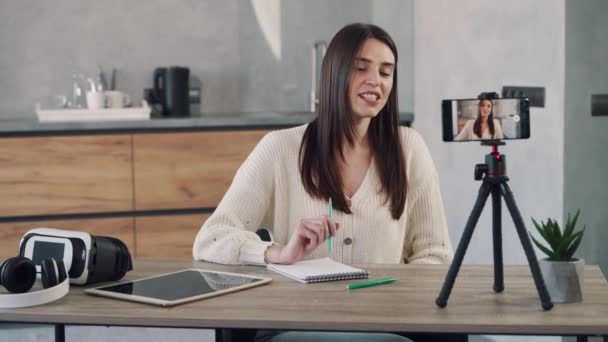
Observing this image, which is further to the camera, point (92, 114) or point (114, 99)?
point (114, 99)

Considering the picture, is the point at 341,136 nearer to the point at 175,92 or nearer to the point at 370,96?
the point at 370,96

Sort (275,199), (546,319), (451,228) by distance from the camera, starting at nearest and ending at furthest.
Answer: (546,319)
(275,199)
(451,228)

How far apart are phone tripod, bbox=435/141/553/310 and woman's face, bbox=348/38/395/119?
2.09ft

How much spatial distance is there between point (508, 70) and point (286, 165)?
1.37 metres

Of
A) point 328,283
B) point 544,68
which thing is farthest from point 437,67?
point 328,283

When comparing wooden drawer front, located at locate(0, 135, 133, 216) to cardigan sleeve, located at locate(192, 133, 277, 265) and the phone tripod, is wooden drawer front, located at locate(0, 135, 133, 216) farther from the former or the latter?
the phone tripod

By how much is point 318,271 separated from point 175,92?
107 inches

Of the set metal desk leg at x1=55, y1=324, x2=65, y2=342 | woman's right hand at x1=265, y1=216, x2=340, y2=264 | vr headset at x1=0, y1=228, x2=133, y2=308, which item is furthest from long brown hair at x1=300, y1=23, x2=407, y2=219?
metal desk leg at x1=55, y1=324, x2=65, y2=342

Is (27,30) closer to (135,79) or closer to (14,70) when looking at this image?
(14,70)

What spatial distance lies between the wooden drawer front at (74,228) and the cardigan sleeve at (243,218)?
186cm

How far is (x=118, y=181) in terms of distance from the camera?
426 centimetres

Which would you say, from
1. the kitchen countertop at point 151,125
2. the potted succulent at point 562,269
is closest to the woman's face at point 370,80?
the potted succulent at point 562,269

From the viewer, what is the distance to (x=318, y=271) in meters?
2.09

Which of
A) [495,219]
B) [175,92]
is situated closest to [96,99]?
[175,92]
